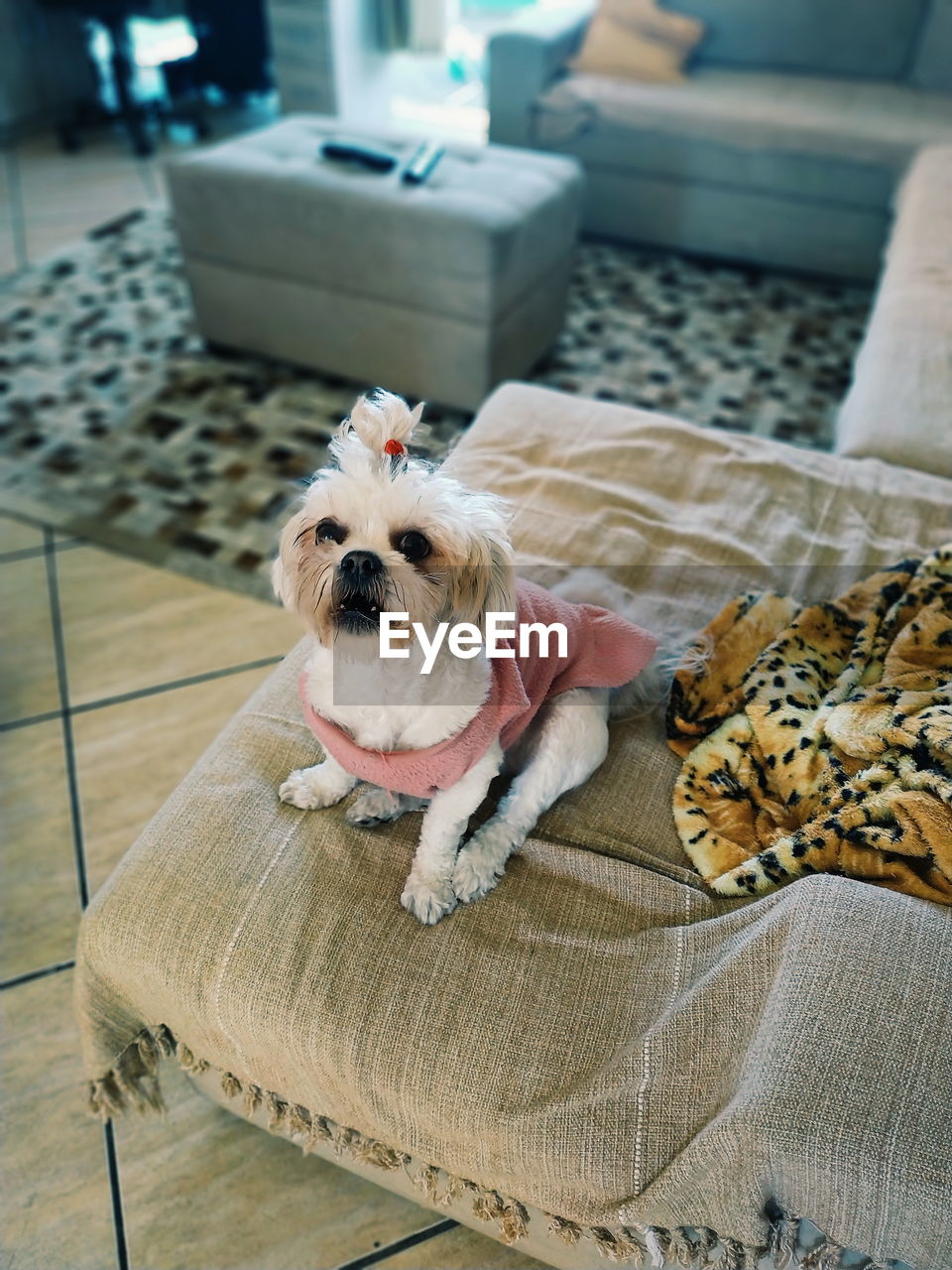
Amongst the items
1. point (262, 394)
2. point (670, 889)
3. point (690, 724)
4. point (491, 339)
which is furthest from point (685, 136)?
point (670, 889)

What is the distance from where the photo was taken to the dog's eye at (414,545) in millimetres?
911

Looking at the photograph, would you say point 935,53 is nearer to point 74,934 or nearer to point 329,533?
point 329,533

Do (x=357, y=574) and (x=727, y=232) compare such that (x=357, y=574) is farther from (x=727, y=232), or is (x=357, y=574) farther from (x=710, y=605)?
(x=727, y=232)

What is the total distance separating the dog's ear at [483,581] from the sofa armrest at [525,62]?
2889 mm

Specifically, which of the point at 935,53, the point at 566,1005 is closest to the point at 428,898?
the point at 566,1005

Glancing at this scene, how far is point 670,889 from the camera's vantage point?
1016 millimetres

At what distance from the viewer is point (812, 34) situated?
335cm

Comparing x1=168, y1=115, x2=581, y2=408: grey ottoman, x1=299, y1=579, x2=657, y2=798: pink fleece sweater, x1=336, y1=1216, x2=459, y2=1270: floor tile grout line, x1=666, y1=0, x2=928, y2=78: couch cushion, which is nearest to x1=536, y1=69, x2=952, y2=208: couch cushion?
x1=666, y1=0, x2=928, y2=78: couch cushion

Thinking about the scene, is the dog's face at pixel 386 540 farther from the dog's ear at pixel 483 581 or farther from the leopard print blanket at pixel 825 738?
the leopard print blanket at pixel 825 738

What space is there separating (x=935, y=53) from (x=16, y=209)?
3509mm

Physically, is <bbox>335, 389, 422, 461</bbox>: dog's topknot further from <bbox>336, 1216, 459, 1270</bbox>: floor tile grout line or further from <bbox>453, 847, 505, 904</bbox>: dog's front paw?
<bbox>336, 1216, 459, 1270</bbox>: floor tile grout line

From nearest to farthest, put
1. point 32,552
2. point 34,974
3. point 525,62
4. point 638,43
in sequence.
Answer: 1. point 34,974
2. point 32,552
3. point 525,62
4. point 638,43

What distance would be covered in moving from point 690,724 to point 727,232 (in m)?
2.62

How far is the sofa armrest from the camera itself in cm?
313
